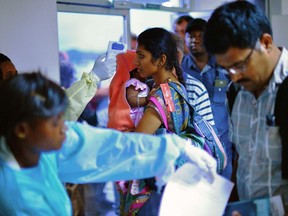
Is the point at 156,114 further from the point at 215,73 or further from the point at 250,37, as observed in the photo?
the point at 215,73

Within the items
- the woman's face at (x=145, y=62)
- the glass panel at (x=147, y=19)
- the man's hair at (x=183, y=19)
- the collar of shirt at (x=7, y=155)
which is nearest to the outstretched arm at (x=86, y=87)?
the woman's face at (x=145, y=62)

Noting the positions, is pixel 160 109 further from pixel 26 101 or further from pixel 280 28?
pixel 280 28

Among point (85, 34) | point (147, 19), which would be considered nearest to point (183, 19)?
point (147, 19)

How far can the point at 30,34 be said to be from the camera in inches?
105

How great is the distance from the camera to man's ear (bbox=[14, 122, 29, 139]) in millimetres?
1050

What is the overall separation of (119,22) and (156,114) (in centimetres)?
192

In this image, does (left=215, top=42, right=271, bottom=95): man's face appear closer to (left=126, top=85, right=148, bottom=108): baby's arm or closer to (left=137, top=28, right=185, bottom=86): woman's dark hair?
(left=137, top=28, right=185, bottom=86): woman's dark hair

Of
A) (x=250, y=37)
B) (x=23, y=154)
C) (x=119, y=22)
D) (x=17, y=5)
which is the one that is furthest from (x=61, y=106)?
(x=119, y=22)

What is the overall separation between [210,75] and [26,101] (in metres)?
1.94

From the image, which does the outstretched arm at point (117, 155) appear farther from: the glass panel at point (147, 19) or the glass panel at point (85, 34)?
the glass panel at point (147, 19)

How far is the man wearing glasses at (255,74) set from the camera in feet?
3.51

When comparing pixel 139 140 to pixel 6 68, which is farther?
pixel 6 68

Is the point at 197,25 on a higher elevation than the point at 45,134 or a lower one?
higher

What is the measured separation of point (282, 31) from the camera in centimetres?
407
